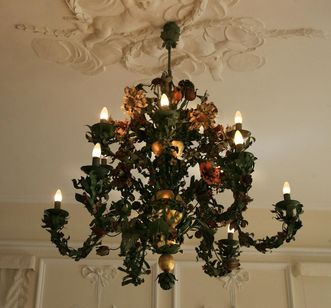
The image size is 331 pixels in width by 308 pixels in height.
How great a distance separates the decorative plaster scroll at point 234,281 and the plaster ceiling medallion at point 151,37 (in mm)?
2202

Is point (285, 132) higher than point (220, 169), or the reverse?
point (285, 132)

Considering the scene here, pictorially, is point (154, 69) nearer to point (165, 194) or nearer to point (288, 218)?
point (165, 194)

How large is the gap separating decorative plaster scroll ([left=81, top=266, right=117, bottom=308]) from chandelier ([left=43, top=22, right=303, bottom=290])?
242cm

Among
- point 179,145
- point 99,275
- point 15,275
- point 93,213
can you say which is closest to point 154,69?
point 179,145

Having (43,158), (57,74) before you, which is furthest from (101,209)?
(43,158)

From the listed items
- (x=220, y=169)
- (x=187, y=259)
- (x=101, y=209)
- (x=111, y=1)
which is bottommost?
(x=101, y=209)

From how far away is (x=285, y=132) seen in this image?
10.6 ft

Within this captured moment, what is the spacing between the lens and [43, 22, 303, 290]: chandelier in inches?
65.2

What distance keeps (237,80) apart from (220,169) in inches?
41.0

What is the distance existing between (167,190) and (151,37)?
0.88 metres

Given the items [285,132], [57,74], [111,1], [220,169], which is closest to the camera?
[220,169]

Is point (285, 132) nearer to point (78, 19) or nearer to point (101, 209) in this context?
point (78, 19)

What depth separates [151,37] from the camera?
2.29 metres

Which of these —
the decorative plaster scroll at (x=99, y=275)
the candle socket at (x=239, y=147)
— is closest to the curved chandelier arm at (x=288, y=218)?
the candle socket at (x=239, y=147)
